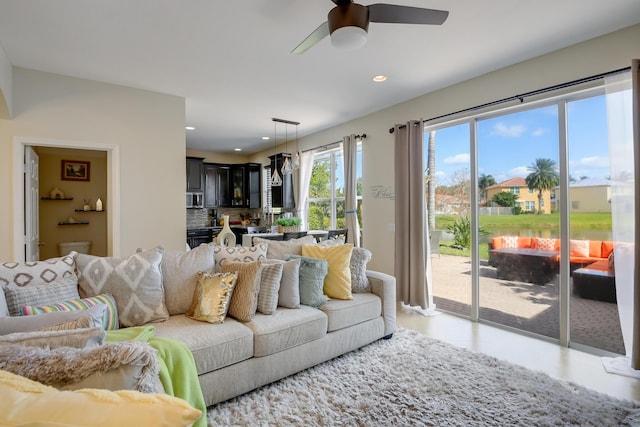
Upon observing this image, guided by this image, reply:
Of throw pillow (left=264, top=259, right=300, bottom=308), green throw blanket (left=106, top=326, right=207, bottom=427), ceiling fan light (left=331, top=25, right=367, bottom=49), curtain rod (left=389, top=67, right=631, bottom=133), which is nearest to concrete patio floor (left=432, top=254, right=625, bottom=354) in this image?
curtain rod (left=389, top=67, right=631, bottom=133)

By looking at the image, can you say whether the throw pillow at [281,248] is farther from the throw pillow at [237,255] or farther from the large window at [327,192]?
the large window at [327,192]

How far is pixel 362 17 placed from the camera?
6.04 feet

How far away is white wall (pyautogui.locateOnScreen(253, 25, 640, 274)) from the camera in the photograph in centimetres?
267

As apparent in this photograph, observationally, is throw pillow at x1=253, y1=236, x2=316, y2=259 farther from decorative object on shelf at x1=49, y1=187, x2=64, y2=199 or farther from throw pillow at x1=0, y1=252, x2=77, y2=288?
decorative object on shelf at x1=49, y1=187, x2=64, y2=199

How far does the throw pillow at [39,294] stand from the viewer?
1749 mm

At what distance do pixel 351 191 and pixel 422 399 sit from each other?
337 centimetres

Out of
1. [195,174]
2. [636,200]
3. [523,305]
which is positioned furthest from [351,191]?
[195,174]

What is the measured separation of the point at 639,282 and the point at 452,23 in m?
2.46

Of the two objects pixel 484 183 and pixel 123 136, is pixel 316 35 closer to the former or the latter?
pixel 484 183

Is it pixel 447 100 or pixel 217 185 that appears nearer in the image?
pixel 447 100

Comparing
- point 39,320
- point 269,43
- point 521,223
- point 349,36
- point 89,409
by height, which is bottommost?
point 39,320

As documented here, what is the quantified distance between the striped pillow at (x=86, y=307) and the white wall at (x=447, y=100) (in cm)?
345

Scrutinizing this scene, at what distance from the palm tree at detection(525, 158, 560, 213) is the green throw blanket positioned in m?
3.41

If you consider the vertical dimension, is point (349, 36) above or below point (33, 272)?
above
